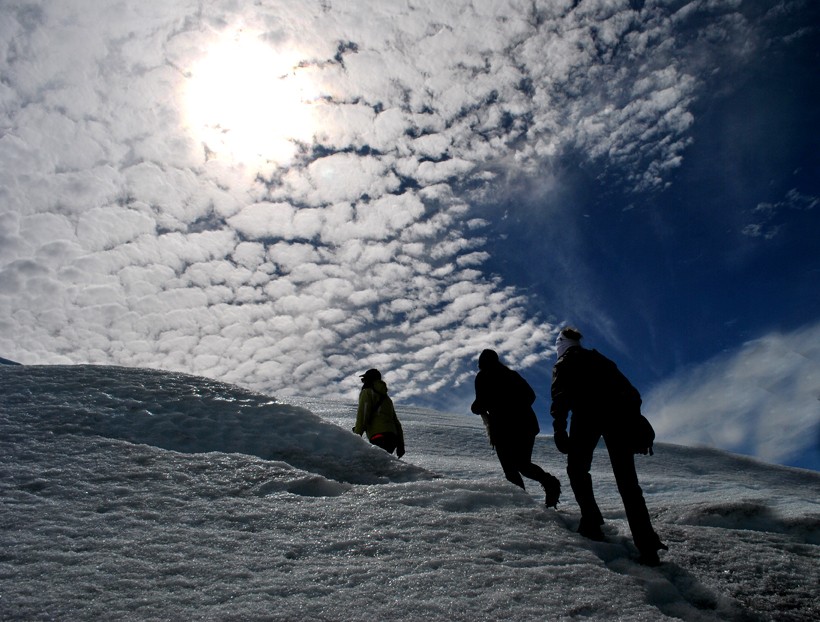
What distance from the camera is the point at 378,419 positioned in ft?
25.6

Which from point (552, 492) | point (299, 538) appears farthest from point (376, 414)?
point (299, 538)

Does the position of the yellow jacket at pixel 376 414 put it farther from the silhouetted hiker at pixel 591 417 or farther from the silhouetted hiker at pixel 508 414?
the silhouetted hiker at pixel 591 417

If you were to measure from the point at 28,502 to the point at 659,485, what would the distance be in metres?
9.73

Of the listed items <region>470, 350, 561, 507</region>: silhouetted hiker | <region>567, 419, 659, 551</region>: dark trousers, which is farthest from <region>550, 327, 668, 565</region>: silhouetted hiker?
<region>470, 350, 561, 507</region>: silhouetted hiker

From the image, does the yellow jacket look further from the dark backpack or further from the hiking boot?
the dark backpack

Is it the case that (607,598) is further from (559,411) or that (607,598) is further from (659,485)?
(659,485)

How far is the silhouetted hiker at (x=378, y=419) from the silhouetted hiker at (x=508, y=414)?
2078 mm

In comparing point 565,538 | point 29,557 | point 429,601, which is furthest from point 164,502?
point 565,538

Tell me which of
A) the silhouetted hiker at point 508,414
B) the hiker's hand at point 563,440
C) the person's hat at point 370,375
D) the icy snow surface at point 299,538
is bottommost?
the icy snow surface at point 299,538

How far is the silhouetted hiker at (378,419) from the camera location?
775 cm

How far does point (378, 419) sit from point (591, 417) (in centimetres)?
400

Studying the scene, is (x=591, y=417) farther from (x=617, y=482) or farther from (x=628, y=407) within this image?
(x=617, y=482)

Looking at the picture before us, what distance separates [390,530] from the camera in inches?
145

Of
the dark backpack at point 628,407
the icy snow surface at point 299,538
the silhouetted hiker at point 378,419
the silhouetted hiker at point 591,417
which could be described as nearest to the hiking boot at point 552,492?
the icy snow surface at point 299,538
